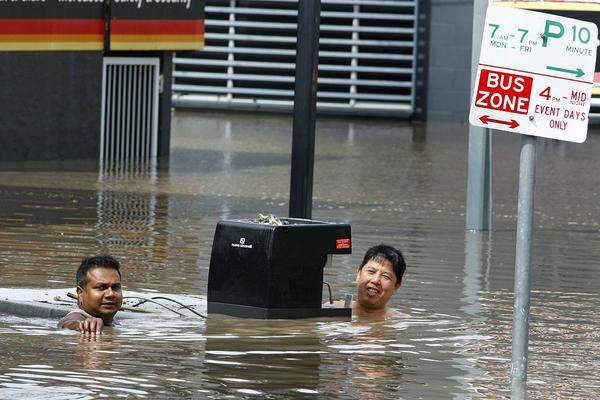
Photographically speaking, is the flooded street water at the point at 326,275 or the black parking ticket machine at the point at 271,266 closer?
the flooded street water at the point at 326,275

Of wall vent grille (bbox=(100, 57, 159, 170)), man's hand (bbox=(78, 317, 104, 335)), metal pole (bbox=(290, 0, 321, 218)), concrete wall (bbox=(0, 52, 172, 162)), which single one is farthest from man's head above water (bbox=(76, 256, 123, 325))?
wall vent grille (bbox=(100, 57, 159, 170))

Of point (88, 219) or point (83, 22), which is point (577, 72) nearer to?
point (88, 219)

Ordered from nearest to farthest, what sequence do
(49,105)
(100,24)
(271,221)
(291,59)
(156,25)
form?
1. (271,221)
2. (49,105)
3. (100,24)
4. (156,25)
5. (291,59)

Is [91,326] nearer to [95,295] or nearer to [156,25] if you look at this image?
[95,295]

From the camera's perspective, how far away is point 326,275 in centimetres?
1299

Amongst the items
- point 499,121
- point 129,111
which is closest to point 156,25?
point 129,111

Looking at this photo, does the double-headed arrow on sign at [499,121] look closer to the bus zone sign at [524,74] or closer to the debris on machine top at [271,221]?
the bus zone sign at [524,74]

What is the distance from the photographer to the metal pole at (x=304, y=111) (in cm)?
1298

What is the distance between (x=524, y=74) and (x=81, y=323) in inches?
141

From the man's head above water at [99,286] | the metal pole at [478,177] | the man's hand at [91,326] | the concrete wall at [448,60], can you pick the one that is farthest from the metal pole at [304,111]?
the concrete wall at [448,60]

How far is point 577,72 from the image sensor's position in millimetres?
7152

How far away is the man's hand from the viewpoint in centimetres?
954

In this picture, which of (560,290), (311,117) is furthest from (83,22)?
(560,290)

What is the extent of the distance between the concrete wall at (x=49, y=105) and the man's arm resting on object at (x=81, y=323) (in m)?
12.8
